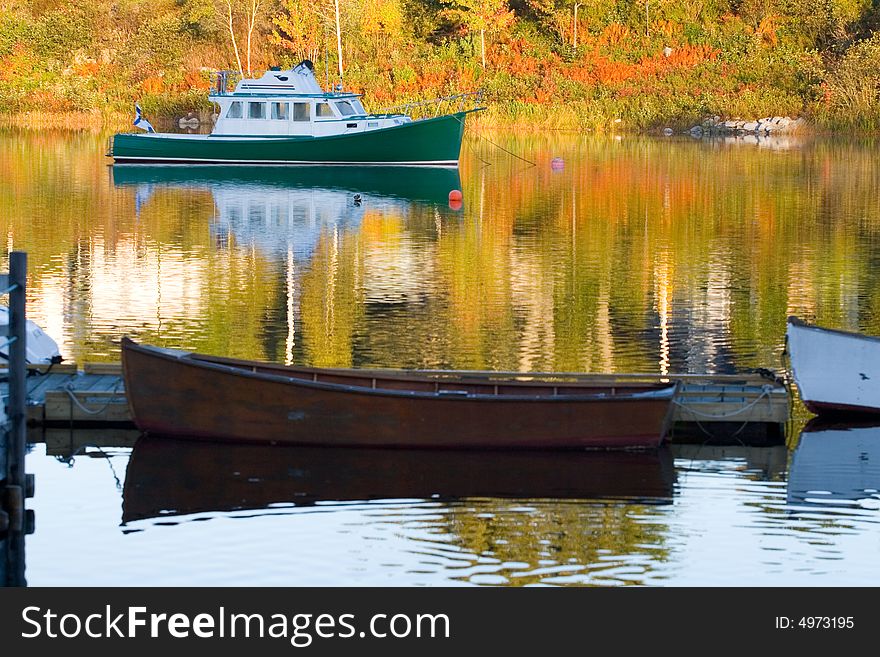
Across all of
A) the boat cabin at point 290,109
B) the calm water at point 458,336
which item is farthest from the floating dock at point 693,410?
the boat cabin at point 290,109

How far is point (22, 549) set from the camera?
40.0 ft

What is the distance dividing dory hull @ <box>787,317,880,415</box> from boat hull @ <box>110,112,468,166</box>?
36.3m

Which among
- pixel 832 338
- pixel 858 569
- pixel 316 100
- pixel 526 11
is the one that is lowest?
pixel 858 569

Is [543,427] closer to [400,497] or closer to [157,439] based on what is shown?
[400,497]

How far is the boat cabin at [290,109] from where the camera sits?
5278 cm

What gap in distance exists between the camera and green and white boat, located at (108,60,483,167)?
52.5m

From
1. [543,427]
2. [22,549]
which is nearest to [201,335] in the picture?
[543,427]

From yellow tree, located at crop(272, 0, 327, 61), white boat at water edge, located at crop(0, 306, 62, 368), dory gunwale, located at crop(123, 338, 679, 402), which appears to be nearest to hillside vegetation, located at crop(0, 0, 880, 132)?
yellow tree, located at crop(272, 0, 327, 61)

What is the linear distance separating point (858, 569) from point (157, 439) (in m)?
6.39

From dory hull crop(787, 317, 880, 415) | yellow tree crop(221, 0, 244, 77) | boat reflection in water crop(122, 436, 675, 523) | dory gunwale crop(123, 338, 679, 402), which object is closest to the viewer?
boat reflection in water crop(122, 436, 675, 523)

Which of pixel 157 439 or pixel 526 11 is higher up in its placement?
pixel 526 11

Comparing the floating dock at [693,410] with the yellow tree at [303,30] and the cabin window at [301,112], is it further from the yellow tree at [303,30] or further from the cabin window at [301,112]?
the yellow tree at [303,30]

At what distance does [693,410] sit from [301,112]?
129 feet

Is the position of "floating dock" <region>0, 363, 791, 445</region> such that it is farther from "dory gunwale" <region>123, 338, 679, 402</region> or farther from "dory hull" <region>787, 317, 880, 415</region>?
"dory gunwale" <region>123, 338, 679, 402</region>
